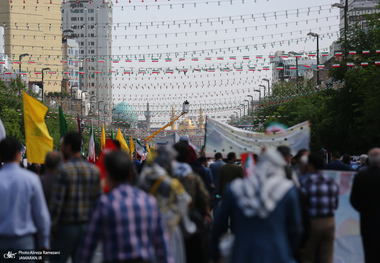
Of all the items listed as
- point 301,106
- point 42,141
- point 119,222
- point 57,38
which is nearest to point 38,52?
point 57,38

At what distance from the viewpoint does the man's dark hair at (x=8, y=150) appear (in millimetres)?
7301

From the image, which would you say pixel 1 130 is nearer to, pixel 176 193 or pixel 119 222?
pixel 176 193

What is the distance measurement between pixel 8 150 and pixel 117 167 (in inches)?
89.9

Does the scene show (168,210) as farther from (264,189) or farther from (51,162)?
(51,162)

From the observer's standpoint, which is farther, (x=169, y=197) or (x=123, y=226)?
(x=169, y=197)

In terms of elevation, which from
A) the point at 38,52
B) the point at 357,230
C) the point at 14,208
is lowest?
the point at 357,230

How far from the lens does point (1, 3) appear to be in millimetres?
122500

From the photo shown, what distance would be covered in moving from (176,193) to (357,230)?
4673 millimetres

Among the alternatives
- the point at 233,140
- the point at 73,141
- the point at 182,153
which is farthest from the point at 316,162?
the point at 233,140

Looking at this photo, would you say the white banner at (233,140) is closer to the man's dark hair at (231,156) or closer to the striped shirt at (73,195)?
the man's dark hair at (231,156)

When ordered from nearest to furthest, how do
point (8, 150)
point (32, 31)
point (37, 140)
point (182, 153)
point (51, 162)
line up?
1. point (8, 150)
2. point (182, 153)
3. point (51, 162)
4. point (37, 140)
5. point (32, 31)

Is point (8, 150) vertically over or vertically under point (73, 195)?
over

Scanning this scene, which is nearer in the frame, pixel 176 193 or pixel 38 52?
pixel 176 193

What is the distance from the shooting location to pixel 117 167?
5445mm
